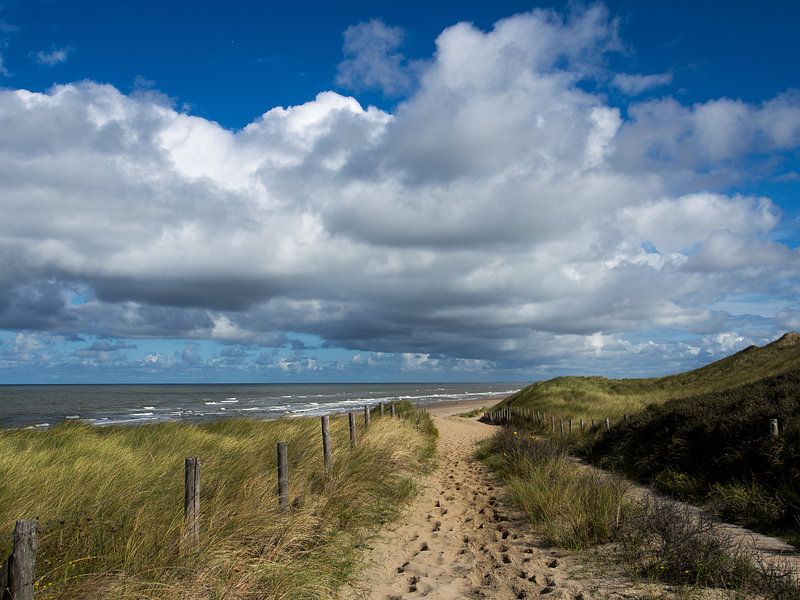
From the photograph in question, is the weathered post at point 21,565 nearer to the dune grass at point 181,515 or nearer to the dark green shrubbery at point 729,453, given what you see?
the dune grass at point 181,515

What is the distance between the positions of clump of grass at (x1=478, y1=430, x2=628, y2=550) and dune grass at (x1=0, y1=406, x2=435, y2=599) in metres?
2.14

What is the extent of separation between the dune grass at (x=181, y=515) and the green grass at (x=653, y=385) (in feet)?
70.6

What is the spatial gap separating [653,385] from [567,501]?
38.0 metres

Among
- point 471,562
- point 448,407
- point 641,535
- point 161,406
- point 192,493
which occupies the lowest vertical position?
point 448,407

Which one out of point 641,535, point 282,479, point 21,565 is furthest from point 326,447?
point 21,565

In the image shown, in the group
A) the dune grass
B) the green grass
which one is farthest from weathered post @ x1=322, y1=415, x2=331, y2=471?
the green grass

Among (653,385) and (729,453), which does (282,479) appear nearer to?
(729,453)

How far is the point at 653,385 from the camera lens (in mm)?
41656

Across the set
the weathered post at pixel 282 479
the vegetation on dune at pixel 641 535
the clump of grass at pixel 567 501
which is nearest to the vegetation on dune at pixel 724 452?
the vegetation on dune at pixel 641 535

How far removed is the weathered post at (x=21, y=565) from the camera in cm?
312

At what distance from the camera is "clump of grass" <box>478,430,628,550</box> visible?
700 cm

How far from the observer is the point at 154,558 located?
4.41 meters

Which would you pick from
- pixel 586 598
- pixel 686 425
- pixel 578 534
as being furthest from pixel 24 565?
pixel 686 425

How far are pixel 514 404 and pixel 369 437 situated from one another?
3044 centimetres
